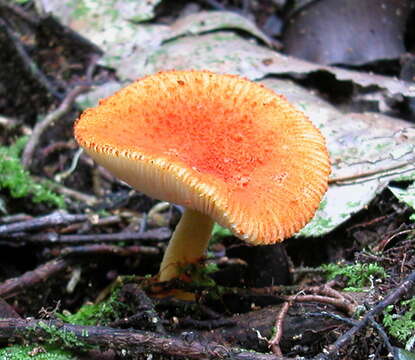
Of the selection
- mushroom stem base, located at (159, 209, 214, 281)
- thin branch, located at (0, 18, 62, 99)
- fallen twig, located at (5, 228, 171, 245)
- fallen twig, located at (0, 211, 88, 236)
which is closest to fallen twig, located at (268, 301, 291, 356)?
mushroom stem base, located at (159, 209, 214, 281)

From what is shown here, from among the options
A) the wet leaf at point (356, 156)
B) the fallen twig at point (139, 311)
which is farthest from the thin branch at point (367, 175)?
the fallen twig at point (139, 311)

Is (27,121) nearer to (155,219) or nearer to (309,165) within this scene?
(155,219)

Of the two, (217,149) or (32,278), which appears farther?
(32,278)

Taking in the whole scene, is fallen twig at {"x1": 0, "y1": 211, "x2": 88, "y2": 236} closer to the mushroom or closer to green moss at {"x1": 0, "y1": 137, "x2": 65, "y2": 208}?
green moss at {"x1": 0, "y1": 137, "x2": 65, "y2": 208}

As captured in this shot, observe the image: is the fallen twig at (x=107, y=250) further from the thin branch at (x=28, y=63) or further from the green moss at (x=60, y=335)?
the thin branch at (x=28, y=63)

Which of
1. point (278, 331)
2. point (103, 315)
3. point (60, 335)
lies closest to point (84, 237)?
point (103, 315)

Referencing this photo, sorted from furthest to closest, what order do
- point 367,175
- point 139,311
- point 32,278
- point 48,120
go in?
point 48,120
point 367,175
point 32,278
point 139,311

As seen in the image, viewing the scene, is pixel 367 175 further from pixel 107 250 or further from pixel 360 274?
pixel 107 250
